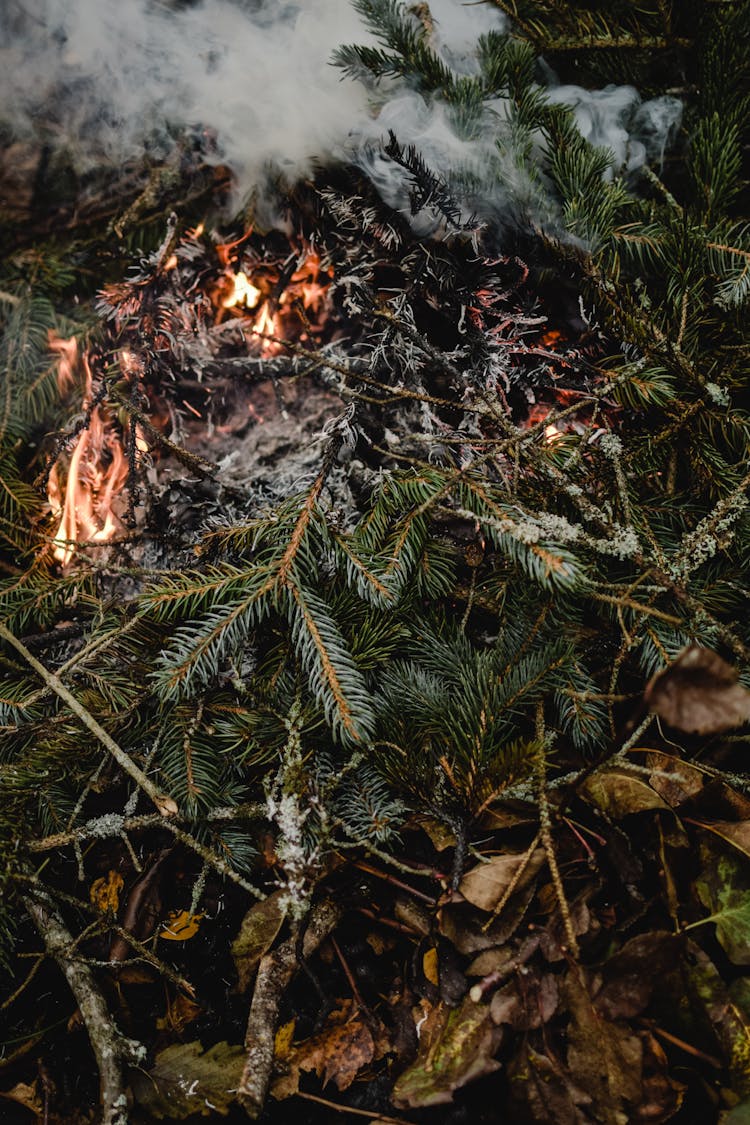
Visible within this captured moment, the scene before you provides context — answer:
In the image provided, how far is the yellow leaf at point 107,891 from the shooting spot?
4.28 feet

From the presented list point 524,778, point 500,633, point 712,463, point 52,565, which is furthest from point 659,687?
point 52,565

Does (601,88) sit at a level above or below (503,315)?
above

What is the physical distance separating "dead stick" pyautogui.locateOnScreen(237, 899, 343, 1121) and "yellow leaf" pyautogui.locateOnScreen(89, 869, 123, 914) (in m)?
0.37

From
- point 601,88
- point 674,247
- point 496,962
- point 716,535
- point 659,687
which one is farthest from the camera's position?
point 601,88

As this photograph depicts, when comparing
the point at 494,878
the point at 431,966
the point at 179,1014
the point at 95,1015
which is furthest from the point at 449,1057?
the point at 95,1015

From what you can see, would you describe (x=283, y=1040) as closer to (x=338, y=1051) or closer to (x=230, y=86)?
(x=338, y=1051)

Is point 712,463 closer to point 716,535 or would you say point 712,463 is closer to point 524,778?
point 716,535

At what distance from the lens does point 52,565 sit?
1598 mm

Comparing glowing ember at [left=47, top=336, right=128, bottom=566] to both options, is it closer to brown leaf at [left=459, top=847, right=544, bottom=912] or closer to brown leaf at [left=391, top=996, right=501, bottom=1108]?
brown leaf at [left=459, top=847, right=544, bottom=912]

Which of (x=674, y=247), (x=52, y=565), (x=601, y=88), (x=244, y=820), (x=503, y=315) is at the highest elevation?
(x=601, y=88)

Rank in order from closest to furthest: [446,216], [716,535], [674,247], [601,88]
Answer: [716,535] → [674,247] → [446,216] → [601,88]

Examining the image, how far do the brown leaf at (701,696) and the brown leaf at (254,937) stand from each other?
82 cm

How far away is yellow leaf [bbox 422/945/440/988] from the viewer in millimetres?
1076

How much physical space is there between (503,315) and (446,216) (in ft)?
0.80
